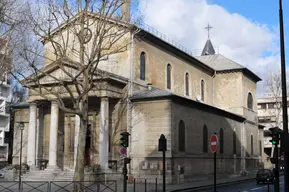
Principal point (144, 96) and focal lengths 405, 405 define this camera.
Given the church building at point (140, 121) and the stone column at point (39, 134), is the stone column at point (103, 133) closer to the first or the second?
the church building at point (140, 121)

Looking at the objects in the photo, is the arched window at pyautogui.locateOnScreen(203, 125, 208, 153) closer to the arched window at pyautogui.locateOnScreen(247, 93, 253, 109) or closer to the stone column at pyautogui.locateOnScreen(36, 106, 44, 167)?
the stone column at pyautogui.locateOnScreen(36, 106, 44, 167)

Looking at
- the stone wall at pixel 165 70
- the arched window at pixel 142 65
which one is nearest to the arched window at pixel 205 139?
the stone wall at pixel 165 70

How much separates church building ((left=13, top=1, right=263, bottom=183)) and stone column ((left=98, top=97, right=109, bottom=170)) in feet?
0.24

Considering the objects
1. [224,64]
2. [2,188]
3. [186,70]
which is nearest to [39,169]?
[2,188]

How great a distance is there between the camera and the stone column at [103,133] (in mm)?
30391

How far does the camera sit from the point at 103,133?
30.8 metres

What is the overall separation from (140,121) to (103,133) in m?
3.54

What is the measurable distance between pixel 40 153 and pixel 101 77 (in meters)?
10.7

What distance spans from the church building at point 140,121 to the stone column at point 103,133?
7 centimetres

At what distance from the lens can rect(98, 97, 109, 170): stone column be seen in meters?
30.4

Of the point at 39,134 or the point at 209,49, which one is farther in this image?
the point at 209,49

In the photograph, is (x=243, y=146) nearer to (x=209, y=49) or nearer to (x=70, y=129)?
(x=70, y=129)

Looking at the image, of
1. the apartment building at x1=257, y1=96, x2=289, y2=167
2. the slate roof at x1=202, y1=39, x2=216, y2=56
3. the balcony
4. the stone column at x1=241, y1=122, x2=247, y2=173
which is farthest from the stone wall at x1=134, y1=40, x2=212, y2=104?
the apartment building at x1=257, y1=96, x2=289, y2=167

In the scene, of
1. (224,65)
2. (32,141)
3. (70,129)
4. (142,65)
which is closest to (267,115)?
(224,65)
